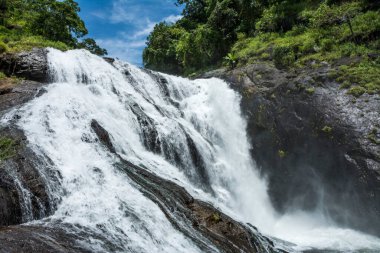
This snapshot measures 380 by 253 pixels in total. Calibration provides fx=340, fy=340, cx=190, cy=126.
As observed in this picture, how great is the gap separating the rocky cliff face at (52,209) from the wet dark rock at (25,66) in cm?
473

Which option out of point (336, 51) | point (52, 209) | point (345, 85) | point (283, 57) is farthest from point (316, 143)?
point (52, 209)

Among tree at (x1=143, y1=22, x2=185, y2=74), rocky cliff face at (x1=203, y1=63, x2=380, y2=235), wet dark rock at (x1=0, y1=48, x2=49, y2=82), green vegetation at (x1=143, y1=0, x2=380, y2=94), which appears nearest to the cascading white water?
wet dark rock at (x1=0, y1=48, x2=49, y2=82)

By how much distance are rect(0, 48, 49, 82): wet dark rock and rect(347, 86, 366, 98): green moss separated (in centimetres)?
1415

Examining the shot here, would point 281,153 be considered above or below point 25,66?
above

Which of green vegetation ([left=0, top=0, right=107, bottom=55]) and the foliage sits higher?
the foliage

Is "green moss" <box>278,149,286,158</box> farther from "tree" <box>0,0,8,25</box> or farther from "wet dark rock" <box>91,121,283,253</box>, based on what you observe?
"tree" <box>0,0,8,25</box>

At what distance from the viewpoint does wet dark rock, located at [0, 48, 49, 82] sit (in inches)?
611

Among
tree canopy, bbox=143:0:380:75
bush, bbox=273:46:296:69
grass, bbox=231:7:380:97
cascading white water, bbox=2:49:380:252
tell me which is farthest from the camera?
tree canopy, bbox=143:0:380:75

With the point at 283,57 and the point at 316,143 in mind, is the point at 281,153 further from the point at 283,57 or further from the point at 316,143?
the point at 283,57

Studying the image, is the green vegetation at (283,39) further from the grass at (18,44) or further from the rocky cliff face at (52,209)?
the grass at (18,44)

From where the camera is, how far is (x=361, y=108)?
15055 millimetres

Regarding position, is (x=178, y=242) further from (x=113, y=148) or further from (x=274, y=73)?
(x=274, y=73)

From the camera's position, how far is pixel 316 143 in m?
15.5

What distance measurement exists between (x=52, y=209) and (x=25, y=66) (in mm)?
10084
